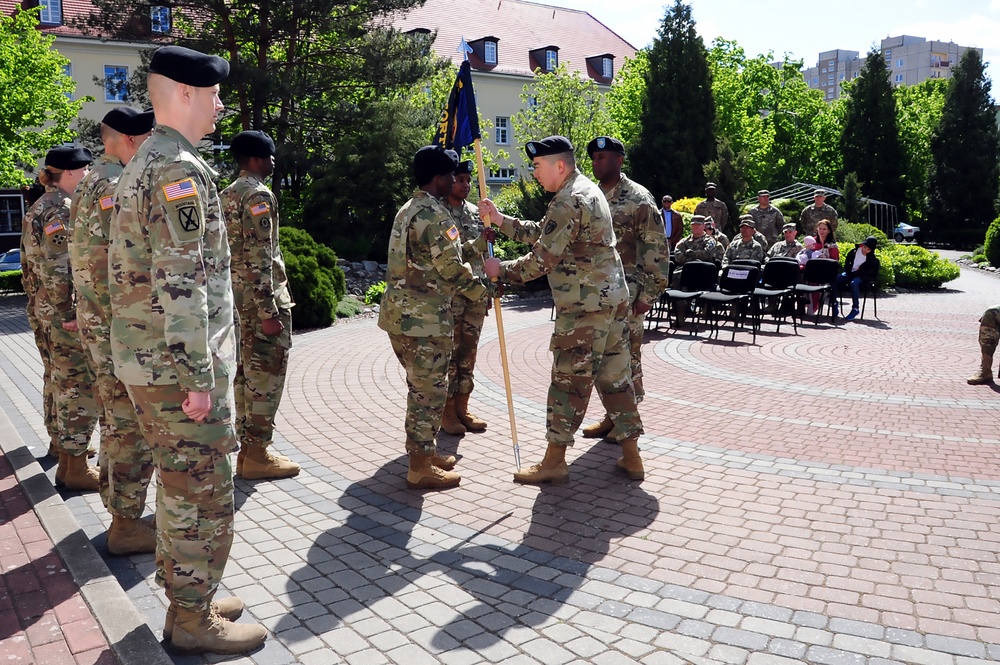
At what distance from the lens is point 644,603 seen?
3871 millimetres

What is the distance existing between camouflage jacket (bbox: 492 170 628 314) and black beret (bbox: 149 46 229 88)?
2489mm

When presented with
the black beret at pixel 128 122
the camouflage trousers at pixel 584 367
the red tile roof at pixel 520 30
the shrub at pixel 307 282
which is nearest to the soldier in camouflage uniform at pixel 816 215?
the shrub at pixel 307 282

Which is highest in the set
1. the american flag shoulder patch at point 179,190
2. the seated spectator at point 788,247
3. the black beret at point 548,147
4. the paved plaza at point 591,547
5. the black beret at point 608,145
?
the black beret at point 608,145

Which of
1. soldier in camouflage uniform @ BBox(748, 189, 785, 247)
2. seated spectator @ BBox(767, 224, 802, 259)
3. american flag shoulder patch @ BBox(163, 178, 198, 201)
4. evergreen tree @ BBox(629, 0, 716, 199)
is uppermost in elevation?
evergreen tree @ BBox(629, 0, 716, 199)

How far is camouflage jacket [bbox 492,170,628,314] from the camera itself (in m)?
5.28

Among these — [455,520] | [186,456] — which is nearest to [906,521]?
[455,520]

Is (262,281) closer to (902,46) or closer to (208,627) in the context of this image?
(208,627)

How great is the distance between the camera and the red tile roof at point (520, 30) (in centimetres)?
4900

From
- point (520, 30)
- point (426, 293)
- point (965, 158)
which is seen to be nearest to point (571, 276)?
point (426, 293)

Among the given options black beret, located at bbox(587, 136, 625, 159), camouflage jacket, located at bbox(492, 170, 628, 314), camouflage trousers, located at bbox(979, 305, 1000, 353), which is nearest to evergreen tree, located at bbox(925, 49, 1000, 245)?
camouflage trousers, located at bbox(979, 305, 1000, 353)

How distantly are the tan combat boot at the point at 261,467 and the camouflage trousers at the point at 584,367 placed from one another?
1.98 m

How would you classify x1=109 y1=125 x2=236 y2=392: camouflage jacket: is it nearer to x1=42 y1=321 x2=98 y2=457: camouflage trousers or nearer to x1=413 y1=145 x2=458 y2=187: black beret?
x1=413 y1=145 x2=458 y2=187: black beret

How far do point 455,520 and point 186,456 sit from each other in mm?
2113

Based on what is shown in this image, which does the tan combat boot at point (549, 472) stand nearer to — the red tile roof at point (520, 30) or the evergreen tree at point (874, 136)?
the red tile roof at point (520, 30)
